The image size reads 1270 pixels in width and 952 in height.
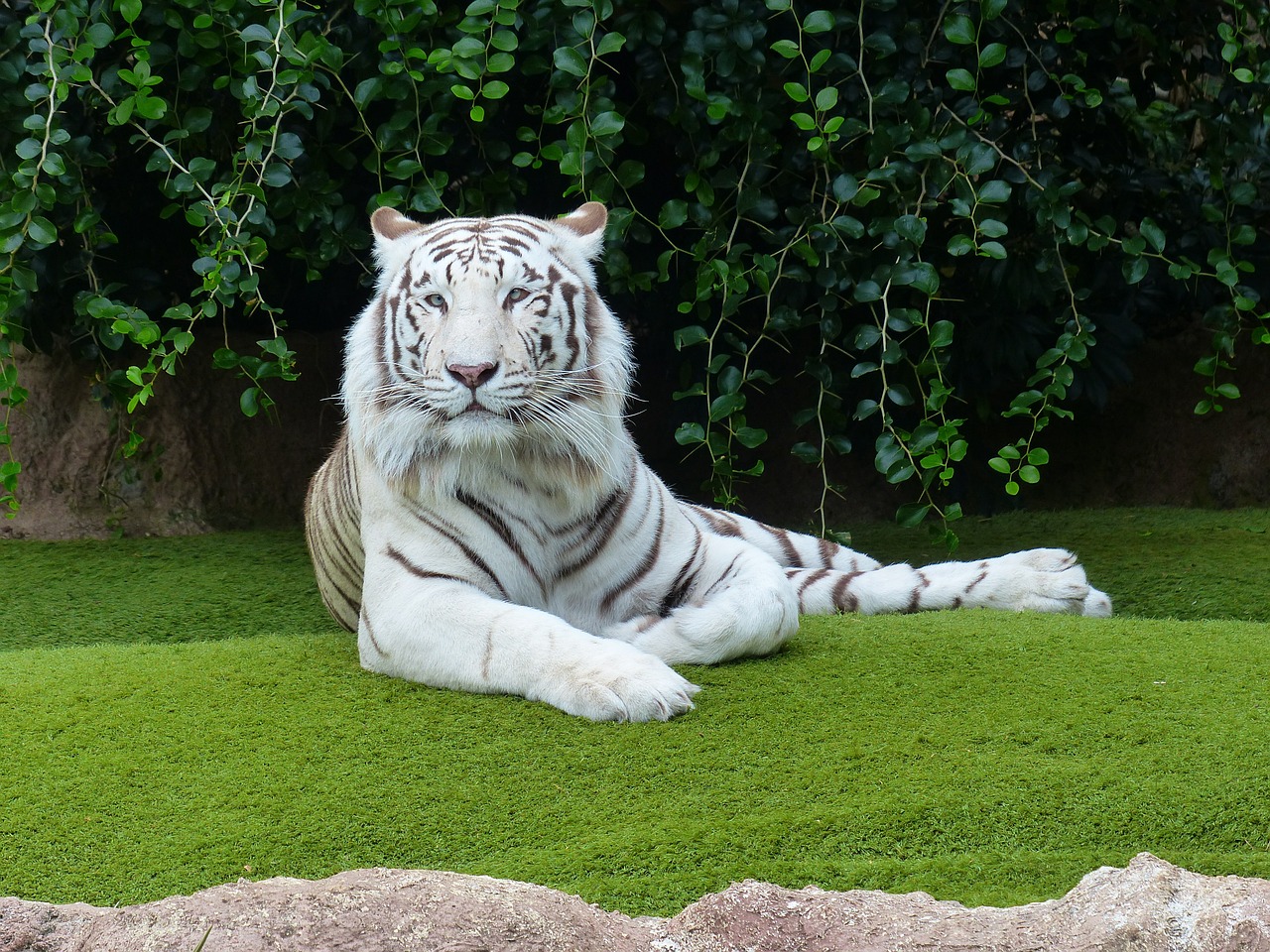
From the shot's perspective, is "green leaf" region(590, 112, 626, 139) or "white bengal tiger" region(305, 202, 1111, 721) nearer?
"white bengal tiger" region(305, 202, 1111, 721)

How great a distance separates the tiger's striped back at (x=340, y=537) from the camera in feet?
11.8

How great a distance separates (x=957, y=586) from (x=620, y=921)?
2391mm

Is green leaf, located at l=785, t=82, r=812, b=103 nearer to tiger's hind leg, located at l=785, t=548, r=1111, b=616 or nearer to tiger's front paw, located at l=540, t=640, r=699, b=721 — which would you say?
tiger's hind leg, located at l=785, t=548, r=1111, b=616

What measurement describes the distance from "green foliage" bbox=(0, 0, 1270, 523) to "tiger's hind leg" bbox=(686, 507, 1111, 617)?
28 centimetres

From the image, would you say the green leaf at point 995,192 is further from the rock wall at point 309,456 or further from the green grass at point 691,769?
the rock wall at point 309,456

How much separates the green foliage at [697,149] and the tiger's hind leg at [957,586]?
0.28 m

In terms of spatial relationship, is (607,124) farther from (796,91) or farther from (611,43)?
(796,91)

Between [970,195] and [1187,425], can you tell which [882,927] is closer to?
[970,195]

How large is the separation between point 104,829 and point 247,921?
2.92 feet

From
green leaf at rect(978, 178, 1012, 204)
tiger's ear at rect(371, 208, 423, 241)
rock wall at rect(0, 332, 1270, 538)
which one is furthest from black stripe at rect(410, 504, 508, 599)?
rock wall at rect(0, 332, 1270, 538)

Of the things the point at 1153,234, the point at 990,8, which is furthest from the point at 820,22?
the point at 1153,234

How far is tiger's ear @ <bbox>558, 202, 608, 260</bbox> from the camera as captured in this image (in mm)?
3320

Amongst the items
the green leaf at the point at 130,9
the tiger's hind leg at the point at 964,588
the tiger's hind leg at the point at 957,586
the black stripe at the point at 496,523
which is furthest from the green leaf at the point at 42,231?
the tiger's hind leg at the point at 964,588

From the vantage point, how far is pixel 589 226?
3.39m
